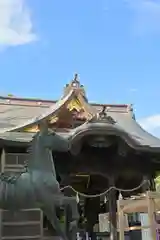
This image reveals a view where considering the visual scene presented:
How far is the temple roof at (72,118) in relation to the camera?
32.5ft

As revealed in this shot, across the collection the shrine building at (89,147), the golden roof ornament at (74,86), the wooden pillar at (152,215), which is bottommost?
the wooden pillar at (152,215)

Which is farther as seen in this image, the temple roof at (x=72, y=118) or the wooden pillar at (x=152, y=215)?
the temple roof at (x=72, y=118)

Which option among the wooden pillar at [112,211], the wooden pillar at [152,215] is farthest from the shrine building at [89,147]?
the wooden pillar at [152,215]

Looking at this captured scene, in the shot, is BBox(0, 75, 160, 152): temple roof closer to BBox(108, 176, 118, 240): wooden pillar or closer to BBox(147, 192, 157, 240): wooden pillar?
BBox(108, 176, 118, 240): wooden pillar

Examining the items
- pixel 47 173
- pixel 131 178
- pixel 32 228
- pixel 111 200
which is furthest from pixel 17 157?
pixel 47 173

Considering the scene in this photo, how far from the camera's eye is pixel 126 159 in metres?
11.1

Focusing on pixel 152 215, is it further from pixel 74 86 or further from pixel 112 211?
pixel 74 86

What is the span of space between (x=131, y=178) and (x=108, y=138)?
2114mm

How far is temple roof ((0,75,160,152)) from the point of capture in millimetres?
9914

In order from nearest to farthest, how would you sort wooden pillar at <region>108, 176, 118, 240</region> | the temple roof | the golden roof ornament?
the temple roof → wooden pillar at <region>108, 176, 118, 240</region> → the golden roof ornament

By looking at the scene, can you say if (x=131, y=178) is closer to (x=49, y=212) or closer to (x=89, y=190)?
(x=89, y=190)

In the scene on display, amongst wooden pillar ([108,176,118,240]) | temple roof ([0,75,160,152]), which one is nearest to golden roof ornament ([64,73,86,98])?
temple roof ([0,75,160,152])

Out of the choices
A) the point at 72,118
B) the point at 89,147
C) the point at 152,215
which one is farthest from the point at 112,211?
the point at 72,118

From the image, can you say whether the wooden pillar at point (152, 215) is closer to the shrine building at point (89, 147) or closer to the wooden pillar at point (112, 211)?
the shrine building at point (89, 147)
